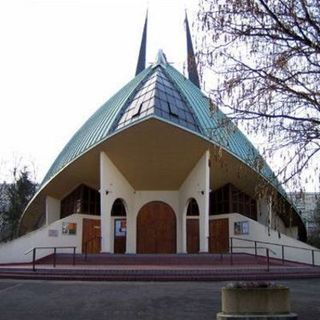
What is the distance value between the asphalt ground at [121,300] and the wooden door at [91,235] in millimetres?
16280

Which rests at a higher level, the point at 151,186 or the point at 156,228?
the point at 151,186

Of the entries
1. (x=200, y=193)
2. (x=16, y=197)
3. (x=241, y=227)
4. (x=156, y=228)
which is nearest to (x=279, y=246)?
(x=241, y=227)

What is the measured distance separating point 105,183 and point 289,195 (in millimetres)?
22293

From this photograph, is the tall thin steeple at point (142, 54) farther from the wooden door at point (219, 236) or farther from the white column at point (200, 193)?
the white column at point (200, 193)

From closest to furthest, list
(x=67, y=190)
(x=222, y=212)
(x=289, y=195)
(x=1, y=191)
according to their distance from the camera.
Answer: (x=289, y=195) < (x=222, y=212) < (x=67, y=190) < (x=1, y=191)

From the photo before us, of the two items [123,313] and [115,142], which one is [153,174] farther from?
[123,313]

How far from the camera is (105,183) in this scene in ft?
97.2

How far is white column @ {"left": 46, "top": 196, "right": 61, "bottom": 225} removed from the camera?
124 ft

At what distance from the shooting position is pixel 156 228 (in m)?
32.9

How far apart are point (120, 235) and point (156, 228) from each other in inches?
88.5

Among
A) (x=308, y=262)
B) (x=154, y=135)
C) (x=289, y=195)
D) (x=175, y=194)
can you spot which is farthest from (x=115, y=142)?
(x=289, y=195)

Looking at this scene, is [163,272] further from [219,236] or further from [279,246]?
[219,236]

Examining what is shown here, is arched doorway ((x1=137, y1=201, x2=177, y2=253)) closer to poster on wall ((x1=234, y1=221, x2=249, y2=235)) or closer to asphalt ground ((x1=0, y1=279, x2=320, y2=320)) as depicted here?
poster on wall ((x1=234, y1=221, x2=249, y2=235))

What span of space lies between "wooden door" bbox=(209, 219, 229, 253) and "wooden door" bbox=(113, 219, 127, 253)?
211 inches
